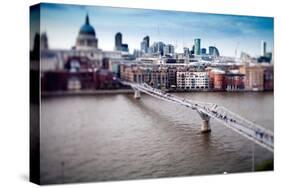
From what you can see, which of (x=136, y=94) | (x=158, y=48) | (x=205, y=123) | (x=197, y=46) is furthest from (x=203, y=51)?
(x=136, y=94)

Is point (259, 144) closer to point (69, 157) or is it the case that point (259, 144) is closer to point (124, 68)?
point (124, 68)

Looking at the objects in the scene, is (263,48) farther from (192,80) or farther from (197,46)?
(192,80)

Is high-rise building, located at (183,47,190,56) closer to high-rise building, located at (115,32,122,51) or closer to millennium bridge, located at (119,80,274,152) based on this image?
millennium bridge, located at (119,80,274,152)

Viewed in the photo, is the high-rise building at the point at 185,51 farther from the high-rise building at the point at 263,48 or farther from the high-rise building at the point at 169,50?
the high-rise building at the point at 263,48

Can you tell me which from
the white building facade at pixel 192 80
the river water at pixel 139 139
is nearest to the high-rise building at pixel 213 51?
the white building facade at pixel 192 80
